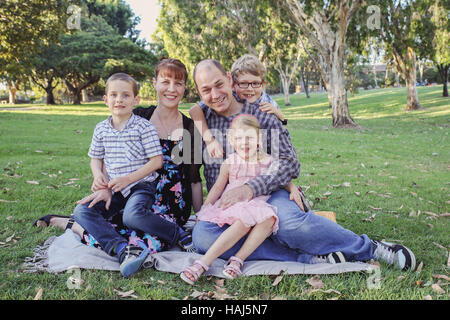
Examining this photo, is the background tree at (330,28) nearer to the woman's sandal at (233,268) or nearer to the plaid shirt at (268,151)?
the plaid shirt at (268,151)

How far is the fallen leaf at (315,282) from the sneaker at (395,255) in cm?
72

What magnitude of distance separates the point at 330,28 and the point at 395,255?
13.9 m

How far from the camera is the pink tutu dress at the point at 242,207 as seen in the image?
10.4 feet

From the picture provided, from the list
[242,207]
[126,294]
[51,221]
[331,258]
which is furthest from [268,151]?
[51,221]

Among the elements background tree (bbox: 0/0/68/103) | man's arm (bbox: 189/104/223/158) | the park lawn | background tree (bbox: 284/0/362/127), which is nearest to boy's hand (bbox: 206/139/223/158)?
man's arm (bbox: 189/104/223/158)

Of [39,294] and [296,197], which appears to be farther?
[296,197]

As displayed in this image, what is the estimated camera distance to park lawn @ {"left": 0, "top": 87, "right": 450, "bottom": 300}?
287 centimetres

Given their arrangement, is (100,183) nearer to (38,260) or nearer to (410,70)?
(38,260)

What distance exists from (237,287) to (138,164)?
167cm

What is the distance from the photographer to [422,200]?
5711 mm

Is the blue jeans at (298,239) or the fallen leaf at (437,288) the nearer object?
the fallen leaf at (437,288)


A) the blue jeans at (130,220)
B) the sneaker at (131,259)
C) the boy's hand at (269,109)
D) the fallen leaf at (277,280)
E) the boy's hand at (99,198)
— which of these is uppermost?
the boy's hand at (269,109)

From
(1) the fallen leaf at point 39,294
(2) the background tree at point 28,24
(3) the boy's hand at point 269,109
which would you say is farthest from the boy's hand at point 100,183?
(2) the background tree at point 28,24

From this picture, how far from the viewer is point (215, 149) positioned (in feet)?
12.2
